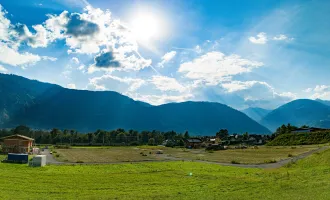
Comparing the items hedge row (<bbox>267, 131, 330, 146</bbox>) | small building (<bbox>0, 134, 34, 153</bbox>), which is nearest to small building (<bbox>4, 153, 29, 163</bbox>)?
small building (<bbox>0, 134, 34, 153</bbox>)

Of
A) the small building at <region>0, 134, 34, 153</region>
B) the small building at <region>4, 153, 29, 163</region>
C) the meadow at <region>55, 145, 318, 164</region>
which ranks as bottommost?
the meadow at <region>55, 145, 318, 164</region>

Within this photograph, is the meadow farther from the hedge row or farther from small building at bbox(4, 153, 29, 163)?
the hedge row

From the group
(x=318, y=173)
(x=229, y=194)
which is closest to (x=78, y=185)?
(x=229, y=194)

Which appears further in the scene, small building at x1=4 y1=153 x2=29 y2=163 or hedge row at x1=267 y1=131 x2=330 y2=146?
hedge row at x1=267 y1=131 x2=330 y2=146

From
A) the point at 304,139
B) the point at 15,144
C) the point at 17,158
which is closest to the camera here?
the point at 17,158

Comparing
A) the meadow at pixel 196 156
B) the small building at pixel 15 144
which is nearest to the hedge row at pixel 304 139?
the meadow at pixel 196 156

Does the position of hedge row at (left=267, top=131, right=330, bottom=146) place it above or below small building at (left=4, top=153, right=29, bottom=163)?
above

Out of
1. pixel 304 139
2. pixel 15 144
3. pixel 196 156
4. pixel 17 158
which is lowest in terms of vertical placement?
pixel 196 156

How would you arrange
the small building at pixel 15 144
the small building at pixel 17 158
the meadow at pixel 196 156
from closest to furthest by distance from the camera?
the small building at pixel 17 158
the meadow at pixel 196 156
the small building at pixel 15 144

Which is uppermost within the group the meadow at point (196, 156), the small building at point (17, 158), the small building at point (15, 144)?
the small building at point (15, 144)

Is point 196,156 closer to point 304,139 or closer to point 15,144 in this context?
point 15,144

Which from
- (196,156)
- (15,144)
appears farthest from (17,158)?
(196,156)

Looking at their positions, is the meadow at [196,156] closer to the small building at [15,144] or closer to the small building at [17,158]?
the small building at [15,144]

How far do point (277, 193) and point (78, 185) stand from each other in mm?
22747
